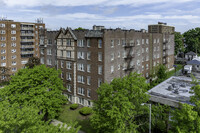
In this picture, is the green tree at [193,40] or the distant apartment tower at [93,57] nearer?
the distant apartment tower at [93,57]

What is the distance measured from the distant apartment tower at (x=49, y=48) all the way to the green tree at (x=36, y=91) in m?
14.2

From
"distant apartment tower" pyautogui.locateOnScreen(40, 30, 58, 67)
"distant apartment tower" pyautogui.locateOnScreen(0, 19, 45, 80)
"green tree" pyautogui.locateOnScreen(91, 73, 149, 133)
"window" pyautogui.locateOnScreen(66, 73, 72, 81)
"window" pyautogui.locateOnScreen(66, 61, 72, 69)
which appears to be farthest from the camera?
"distant apartment tower" pyautogui.locateOnScreen(0, 19, 45, 80)

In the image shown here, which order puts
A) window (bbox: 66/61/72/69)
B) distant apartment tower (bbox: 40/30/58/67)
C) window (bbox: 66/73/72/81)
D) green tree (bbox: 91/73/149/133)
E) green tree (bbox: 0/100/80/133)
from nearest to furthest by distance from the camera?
green tree (bbox: 0/100/80/133) → green tree (bbox: 91/73/149/133) → window (bbox: 66/61/72/69) → window (bbox: 66/73/72/81) → distant apartment tower (bbox: 40/30/58/67)

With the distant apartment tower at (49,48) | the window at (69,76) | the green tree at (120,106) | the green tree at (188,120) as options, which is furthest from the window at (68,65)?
the green tree at (188,120)

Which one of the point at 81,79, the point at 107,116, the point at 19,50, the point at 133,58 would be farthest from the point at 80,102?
the point at 19,50

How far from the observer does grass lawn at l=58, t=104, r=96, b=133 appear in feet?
107

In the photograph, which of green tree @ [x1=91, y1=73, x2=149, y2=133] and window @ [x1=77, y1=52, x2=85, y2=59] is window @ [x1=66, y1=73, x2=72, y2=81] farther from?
green tree @ [x1=91, y1=73, x2=149, y2=133]

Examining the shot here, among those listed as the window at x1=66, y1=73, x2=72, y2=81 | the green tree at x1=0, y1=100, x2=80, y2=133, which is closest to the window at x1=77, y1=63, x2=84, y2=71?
the window at x1=66, y1=73, x2=72, y2=81

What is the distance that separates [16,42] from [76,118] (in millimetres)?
49533

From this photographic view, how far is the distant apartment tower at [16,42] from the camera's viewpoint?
6756cm

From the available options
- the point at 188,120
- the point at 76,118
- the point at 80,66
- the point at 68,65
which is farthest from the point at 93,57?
the point at 188,120

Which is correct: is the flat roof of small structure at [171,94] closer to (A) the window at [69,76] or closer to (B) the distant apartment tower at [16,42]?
(A) the window at [69,76]

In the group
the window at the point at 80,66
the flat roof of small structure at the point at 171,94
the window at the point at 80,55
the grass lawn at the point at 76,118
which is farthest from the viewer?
the window at the point at 80,66

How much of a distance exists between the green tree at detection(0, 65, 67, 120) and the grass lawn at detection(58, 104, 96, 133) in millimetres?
3951
